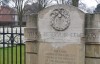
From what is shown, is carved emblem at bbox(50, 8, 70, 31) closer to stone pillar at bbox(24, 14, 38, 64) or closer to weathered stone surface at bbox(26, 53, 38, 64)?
stone pillar at bbox(24, 14, 38, 64)

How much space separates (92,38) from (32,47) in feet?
4.36

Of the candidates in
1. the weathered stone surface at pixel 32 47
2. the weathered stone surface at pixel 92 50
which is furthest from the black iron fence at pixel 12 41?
the weathered stone surface at pixel 92 50

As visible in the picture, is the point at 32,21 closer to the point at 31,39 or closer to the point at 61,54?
the point at 31,39

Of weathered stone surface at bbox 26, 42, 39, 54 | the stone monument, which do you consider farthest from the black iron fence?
the stone monument

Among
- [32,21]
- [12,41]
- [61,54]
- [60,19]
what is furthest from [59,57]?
[12,41]

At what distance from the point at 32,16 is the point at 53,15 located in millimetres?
504

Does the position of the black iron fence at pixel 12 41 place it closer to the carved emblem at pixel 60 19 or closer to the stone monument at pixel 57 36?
the stone monument at pixel 57 36

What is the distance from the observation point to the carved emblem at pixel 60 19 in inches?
187

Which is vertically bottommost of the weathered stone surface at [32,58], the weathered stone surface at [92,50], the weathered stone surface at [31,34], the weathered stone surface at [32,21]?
the weathered stone surface at [32,58]

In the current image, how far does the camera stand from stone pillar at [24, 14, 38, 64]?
5125 millimetres

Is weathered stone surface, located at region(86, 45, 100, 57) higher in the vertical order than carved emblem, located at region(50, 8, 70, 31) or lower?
lower

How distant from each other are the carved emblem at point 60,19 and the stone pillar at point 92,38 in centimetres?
41

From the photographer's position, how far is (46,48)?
499 centimetres

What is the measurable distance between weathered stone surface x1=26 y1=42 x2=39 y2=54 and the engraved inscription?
301 millimetres
